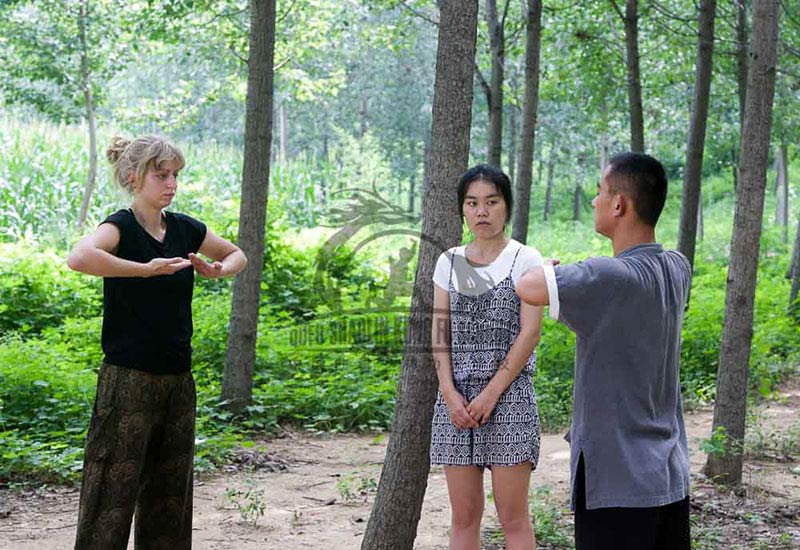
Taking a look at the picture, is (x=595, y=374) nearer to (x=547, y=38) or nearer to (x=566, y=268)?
(x=566, y=268)

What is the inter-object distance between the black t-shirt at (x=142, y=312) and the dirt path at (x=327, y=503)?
1656mm

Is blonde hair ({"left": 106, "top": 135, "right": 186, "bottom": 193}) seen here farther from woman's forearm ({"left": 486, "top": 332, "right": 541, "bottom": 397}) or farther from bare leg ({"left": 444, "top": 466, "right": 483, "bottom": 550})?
bare leg ({"left": 444, "top": 466, "right": 483, "bottom": 550})

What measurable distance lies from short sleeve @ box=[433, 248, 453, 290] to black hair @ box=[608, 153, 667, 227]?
3.69 feet

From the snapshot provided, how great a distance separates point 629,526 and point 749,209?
139 inches

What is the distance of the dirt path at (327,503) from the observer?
5.22 m

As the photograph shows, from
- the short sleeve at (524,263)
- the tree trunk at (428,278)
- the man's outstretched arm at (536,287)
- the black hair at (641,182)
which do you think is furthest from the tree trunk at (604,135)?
the man's outstretched arm at (536,287)

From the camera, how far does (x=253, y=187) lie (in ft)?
25.8

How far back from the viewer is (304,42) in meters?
16.1

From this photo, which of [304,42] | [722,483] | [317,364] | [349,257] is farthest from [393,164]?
[722,483]

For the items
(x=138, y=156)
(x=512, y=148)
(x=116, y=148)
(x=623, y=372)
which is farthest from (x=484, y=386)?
(x=512, y=148)

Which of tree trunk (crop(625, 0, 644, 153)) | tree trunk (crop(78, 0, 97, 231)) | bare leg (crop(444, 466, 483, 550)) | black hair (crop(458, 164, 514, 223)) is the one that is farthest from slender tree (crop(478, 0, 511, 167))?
tree trunk (crop(78, 0, 97, 231))

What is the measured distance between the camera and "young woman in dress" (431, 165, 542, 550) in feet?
12.6

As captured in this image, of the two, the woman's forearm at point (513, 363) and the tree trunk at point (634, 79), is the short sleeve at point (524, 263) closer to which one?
the woman's forearm at point (513, 363)

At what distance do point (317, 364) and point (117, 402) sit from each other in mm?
6384
